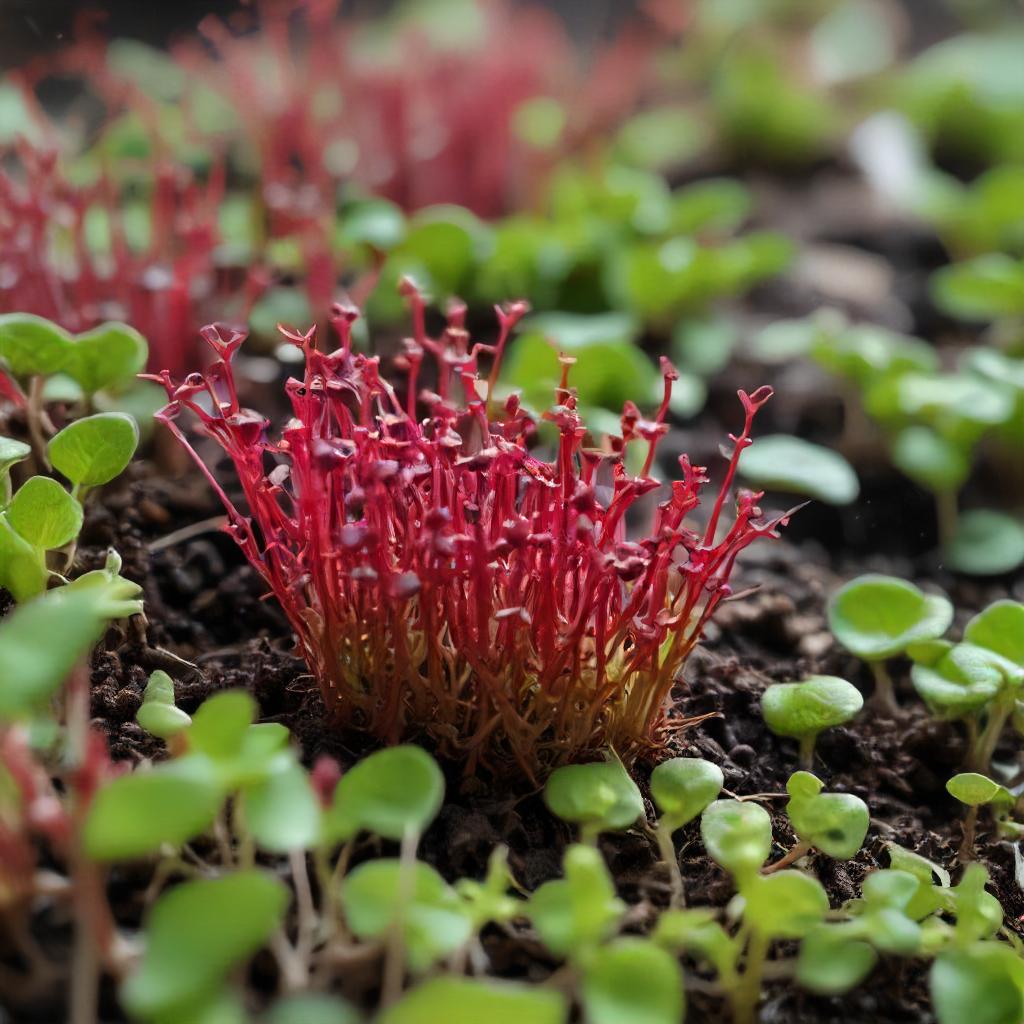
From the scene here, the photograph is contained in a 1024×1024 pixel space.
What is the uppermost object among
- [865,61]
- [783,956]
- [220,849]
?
[865,61]

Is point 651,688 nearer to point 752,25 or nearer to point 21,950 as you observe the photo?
point 21,950

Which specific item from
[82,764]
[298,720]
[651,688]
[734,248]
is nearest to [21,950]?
[82,764]

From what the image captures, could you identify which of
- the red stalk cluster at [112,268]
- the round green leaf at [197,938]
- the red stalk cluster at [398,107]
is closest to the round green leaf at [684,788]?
the round green leaf at [197,938]

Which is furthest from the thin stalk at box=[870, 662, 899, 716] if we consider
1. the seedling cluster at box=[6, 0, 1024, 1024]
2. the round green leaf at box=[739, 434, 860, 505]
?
the round green leaf at box=[739, 434, 860, 505]

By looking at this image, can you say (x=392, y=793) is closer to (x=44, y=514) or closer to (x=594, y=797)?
(x=594, y=797)

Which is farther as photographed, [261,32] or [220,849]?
[261,32]
